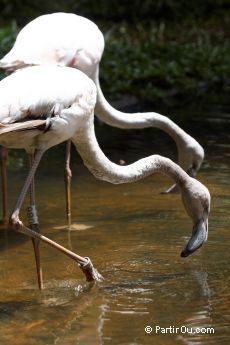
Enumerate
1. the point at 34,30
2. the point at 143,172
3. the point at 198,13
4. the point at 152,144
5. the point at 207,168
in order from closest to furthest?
1. the point at 143,172
2. the point at 34,30
3. the point at 207,168
4. the point at 152,144
5. the point at 198,13

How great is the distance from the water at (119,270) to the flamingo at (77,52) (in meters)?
0.38

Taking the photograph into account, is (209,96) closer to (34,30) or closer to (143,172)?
(34,30)

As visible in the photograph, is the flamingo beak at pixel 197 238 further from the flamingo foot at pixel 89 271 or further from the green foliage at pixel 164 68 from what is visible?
the green foliage at pixel 164 68

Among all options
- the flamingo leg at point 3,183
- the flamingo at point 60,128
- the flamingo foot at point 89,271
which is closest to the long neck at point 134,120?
the flamingo leg at point 3,183

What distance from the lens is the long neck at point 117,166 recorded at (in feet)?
18.9

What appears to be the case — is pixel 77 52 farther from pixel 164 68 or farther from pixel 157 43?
pixel 157 43

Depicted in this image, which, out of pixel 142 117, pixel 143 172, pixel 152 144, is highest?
pixel 143 172

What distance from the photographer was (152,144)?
9.80 m

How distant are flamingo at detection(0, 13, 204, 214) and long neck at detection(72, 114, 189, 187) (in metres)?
1.27

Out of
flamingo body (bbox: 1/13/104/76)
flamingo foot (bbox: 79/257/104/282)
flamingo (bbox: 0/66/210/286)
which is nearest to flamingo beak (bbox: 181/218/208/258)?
flamingo (bbox: 0/66/210/286)

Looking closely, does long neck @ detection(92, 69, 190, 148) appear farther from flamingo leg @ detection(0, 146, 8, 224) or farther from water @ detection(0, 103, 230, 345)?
flamingo leg @ detection(0, 146, 8, 224)

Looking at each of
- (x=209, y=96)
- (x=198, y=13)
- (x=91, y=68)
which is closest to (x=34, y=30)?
(x=91, y=68)

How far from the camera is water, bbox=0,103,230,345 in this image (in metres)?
4.83

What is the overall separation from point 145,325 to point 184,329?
22cm
